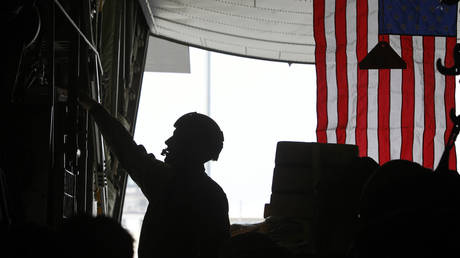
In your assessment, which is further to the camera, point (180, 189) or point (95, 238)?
point (180, 189)

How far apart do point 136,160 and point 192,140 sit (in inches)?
8.1

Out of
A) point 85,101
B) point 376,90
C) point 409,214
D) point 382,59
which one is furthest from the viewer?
point 376,90

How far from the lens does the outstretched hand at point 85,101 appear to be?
226 cm

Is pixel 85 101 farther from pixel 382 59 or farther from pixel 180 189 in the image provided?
pixel 382 59

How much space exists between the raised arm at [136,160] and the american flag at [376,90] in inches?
126

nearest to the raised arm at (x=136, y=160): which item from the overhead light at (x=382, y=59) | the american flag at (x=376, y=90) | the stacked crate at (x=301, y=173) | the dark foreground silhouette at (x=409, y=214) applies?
the stacked crate at (x=301, y=173)

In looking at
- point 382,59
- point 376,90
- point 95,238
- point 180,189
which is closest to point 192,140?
point 180,189

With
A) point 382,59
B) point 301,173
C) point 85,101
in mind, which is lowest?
point 301,173

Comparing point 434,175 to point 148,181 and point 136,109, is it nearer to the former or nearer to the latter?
point 148,181

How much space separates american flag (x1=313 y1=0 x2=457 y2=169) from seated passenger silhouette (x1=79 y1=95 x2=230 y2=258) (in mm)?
3147

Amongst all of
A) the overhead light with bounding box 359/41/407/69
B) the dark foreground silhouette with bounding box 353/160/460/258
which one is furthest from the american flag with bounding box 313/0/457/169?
the dark foreground silhouette with bounding box 353/160/460/258

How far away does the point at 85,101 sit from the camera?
2279mm

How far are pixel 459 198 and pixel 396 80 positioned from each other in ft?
13.9

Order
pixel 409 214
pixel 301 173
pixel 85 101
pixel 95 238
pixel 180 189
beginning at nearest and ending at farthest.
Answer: pixel 409 214
pixel 95 238
pixel 180 189
pixel 85 101
pixel 301 173
